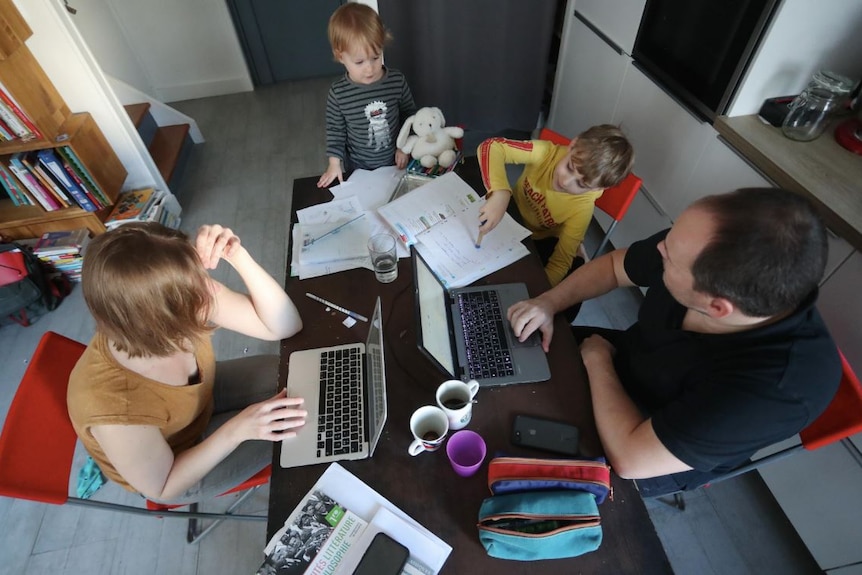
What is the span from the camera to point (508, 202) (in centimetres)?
146

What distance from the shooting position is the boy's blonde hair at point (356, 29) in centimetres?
159

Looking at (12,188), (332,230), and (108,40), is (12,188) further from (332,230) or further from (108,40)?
(332,230)

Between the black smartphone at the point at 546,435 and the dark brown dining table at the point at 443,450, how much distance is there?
0.07ft

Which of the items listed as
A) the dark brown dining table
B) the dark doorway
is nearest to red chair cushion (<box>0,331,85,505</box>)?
the dark brown dining table

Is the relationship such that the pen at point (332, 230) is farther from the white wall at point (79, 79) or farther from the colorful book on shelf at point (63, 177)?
the white wall at point (79, 79)

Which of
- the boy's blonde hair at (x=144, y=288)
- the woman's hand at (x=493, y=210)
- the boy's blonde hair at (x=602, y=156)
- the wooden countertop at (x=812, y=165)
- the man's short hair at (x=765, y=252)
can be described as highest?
the man's short hair at (x=765, y=252)

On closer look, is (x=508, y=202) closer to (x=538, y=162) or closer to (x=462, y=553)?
(x=538, y=162)

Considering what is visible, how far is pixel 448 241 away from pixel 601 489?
79cm

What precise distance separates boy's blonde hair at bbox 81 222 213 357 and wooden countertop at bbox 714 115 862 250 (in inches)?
65.0

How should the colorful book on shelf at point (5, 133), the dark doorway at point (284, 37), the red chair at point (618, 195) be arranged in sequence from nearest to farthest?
the red chair at point (618, 195) → the colorful book on shelf at point (5, 133) → the dark doorway at point (284, 37)

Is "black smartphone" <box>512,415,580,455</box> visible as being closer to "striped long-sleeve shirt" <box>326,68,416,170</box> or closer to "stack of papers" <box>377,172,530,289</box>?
"stack of papers" <box>377,172,530,289</box>

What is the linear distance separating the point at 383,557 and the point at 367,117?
5.04ft

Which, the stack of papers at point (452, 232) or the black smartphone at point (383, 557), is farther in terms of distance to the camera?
the stack of papers at point (452, 232)

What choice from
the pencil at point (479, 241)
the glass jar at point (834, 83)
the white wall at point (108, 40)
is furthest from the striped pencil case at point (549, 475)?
the white wall at point (108, 40)
